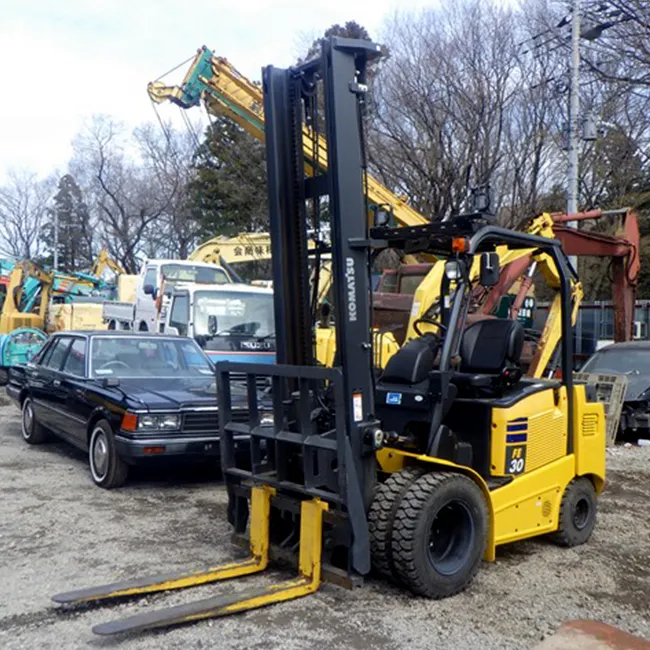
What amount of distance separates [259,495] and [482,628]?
1708 millimetres

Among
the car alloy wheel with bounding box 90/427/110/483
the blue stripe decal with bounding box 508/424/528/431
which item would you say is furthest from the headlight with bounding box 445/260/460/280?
the car alloy wheel with bounding box 90/427/110/483

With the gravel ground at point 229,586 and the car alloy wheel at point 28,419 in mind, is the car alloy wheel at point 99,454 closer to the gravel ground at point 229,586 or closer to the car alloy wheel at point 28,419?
the gravel ground at point 229,586

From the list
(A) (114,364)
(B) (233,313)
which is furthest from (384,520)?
(B) (233,313)

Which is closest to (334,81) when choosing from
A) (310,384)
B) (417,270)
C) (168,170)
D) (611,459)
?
(310,384)

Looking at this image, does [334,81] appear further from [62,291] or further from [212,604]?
[62,291]

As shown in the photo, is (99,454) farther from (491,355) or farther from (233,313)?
(233,313)

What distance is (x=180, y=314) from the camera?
12.7m

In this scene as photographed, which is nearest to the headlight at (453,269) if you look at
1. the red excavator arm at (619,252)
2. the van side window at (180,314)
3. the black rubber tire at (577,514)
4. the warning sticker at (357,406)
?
the warning sticker at (357,406)

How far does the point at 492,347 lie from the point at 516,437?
2.20ft

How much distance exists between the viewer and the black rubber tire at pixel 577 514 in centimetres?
610

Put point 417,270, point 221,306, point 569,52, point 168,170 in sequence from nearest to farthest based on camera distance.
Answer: point 221,306 → point 417,270 → point 569,52 → point 168,170

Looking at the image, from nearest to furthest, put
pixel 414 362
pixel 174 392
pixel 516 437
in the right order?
pixel 414 362, pixel 516 437, pixel 174 392

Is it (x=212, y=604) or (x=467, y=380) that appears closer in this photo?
(x=212, y=604)

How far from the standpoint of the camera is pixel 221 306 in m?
12.5
